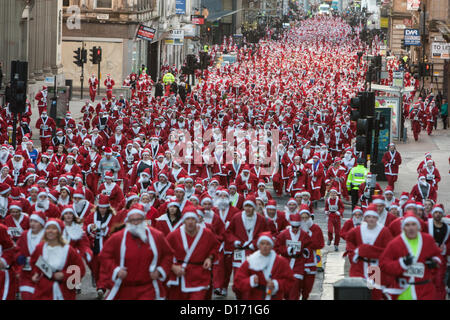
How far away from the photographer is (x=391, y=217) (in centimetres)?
1423

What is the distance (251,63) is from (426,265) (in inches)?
2703

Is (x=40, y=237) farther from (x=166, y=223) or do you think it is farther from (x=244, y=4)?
(x=244, y=4)

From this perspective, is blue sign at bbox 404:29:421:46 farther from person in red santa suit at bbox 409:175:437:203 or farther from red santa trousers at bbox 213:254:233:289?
red santa trousers at bbox 213:254:233:289

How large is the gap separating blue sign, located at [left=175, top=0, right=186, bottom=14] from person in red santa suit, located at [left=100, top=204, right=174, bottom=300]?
233 feet

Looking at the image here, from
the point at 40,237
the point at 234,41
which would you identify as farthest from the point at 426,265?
→ the point at 234,41

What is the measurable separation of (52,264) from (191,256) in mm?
1571

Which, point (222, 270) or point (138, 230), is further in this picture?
point (222, 270)

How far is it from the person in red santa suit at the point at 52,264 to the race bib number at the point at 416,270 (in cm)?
347

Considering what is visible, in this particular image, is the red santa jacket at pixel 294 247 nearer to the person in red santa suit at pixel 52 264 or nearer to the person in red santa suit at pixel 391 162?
the person in red santa suit at pixel 52 264

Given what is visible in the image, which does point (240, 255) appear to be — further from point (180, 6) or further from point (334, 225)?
point (180, 6)

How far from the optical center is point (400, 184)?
96.0ft

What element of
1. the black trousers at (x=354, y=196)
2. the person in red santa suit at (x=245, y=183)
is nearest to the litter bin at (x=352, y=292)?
the person in red santa suit at (x=245, y=183)

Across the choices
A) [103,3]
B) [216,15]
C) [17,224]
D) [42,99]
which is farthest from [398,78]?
[216,15]

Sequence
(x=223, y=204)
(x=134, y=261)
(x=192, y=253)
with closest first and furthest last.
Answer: (x=134, y=261) < (x=192, y=253) < (x=223, y=204)
